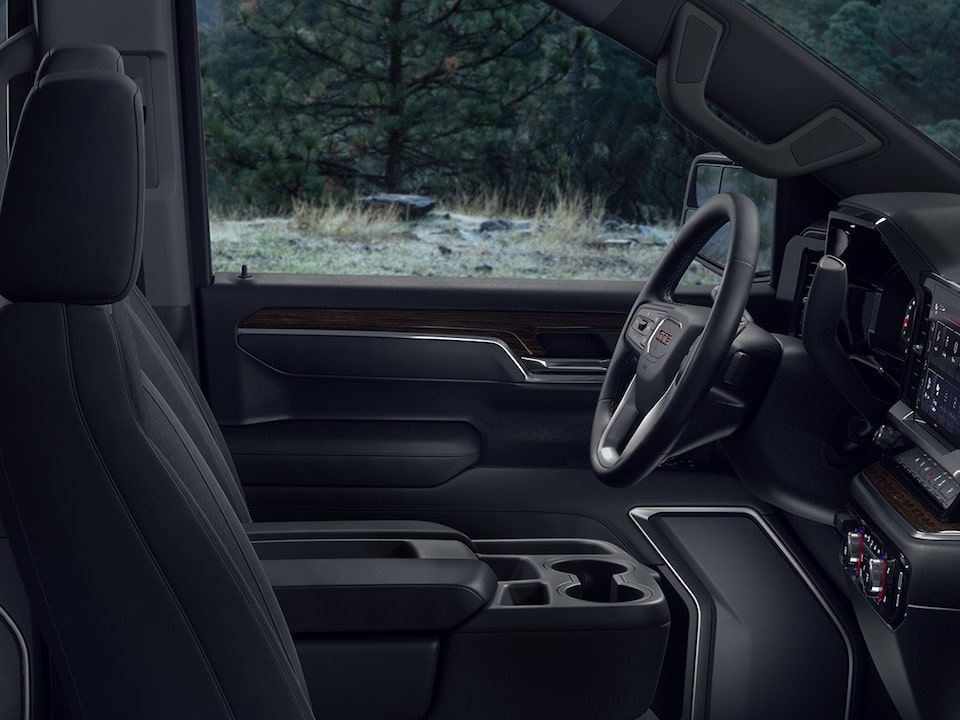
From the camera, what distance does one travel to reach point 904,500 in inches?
54.8

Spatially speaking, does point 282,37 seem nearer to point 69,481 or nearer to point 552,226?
point 552,226

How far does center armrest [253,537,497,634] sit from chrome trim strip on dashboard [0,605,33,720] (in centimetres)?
43

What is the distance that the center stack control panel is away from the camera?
4.51 ft

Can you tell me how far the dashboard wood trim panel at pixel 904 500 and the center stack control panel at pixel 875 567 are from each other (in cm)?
5

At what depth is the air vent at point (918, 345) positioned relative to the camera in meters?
1.41

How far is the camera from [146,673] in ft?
2.97

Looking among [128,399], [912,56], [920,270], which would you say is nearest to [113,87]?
[128,399]

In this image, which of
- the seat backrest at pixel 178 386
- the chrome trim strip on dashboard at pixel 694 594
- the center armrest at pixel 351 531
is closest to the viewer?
the seat backrest at pixel 178 386

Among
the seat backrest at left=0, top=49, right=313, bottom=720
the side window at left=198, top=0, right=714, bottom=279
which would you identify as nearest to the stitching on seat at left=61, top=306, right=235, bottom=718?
Answer: the seat backrest at left=0, top=49, right=313, bottom=720

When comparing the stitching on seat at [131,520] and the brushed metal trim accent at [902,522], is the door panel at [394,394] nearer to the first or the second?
the brushed metal trim accent at [902,522]

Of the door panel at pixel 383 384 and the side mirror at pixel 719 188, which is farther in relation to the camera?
the door panel at pixel 383 384

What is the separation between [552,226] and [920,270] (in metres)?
1.39

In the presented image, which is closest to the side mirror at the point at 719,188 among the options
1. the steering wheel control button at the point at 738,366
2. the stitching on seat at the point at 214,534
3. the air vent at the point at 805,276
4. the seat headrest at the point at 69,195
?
the air vent at the point at 805,276

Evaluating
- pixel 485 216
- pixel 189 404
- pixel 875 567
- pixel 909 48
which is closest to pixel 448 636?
pixel 189 404
